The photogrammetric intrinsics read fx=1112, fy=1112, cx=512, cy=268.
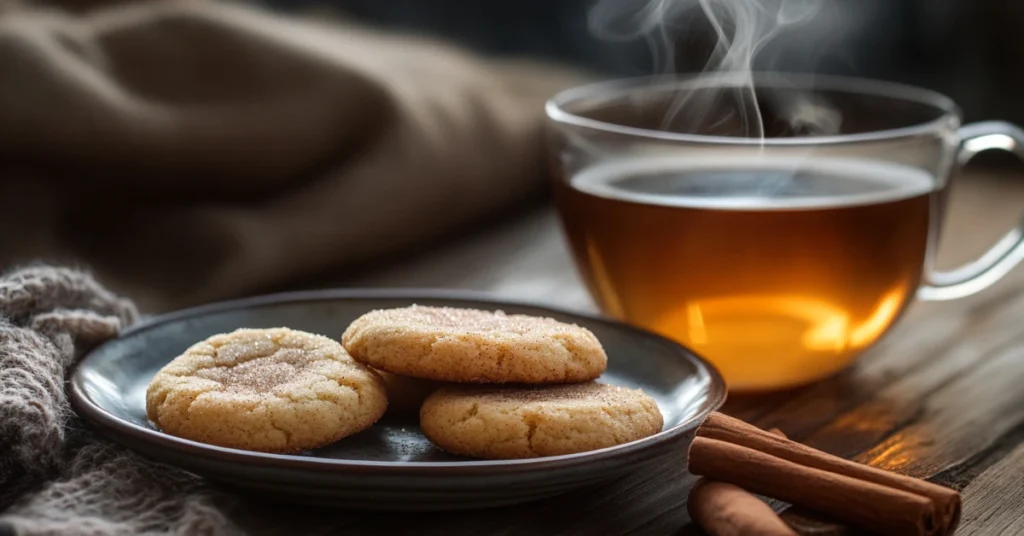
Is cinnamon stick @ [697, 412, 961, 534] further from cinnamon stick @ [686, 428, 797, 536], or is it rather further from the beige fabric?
the beige fabric

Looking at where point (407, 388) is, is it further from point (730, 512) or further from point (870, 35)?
point (870, 35)

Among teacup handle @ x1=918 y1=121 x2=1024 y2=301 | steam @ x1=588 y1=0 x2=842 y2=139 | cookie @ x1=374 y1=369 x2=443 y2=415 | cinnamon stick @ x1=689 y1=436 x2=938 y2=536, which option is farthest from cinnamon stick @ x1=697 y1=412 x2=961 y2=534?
teacup handle @ x1=918 y1=121 x2=1024 y2=301

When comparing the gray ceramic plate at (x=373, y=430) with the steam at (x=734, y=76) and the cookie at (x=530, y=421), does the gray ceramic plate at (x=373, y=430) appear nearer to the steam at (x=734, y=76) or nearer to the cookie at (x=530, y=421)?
the cookie at (x=530, y=421)

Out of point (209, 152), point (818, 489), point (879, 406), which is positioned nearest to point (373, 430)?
point (818, 489)

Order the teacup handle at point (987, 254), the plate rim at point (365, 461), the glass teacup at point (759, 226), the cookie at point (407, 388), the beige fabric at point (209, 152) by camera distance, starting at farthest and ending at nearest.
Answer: the beige fabric at point (209, 152) → the teacup handle at point (987, 254) → the glass teacup at point (759, 226) → the cookie at point (407, 388) → the plate rim at point (365, 461)

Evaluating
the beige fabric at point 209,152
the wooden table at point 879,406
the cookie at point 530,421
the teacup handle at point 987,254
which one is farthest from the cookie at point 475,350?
the beige fabric at point 209,152
